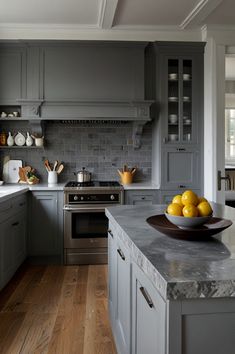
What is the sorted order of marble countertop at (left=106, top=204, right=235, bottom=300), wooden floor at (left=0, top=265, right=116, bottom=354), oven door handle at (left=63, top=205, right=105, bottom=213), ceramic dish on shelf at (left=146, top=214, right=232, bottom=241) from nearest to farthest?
1. marble countertop at (left=106, top=204, right=235, bottom=300)
2. ceramic dish on shelf at (left=146, top=214, right=232, bottom=241)
3. wooden floor at (left=0, top=265, right=116, bottom=354)
4. oven door handle at (left=63, top=205, right=105, bottom=213)

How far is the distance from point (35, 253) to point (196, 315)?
9.81 feet

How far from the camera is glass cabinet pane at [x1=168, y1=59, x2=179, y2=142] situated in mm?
3848

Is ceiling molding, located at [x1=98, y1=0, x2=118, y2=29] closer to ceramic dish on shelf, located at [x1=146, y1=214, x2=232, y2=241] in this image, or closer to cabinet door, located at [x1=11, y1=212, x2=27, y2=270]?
cabinet door, located at [x1=11, y1=212, x2=27, y2=270]

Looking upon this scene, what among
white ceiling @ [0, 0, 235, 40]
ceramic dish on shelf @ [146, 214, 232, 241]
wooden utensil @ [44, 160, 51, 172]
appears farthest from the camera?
wooden utensil @ [44, 160, 51, 172]

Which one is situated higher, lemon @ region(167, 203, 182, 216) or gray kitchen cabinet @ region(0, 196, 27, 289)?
lemon @ region(167, 203, 182, 216)

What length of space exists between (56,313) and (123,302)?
107 cm

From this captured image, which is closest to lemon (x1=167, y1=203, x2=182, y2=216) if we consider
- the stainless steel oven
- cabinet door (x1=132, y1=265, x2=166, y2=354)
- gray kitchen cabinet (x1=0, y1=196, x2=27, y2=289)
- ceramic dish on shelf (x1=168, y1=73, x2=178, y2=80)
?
cabinet door (x1=132, y1=265, x2=166, y2=354)

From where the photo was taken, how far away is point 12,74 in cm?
370

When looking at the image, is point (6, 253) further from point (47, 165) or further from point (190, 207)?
point (190, 207)

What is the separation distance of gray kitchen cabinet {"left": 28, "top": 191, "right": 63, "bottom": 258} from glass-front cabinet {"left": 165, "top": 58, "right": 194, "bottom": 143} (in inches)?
58.2

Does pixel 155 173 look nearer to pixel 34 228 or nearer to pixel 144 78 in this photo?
pixel 144 78

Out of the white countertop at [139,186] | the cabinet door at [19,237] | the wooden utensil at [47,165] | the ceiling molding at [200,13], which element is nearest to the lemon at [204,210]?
the cabinet door at [19,237]

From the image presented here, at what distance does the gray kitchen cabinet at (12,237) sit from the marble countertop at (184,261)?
5.26 feet

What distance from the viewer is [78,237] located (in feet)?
11.8
